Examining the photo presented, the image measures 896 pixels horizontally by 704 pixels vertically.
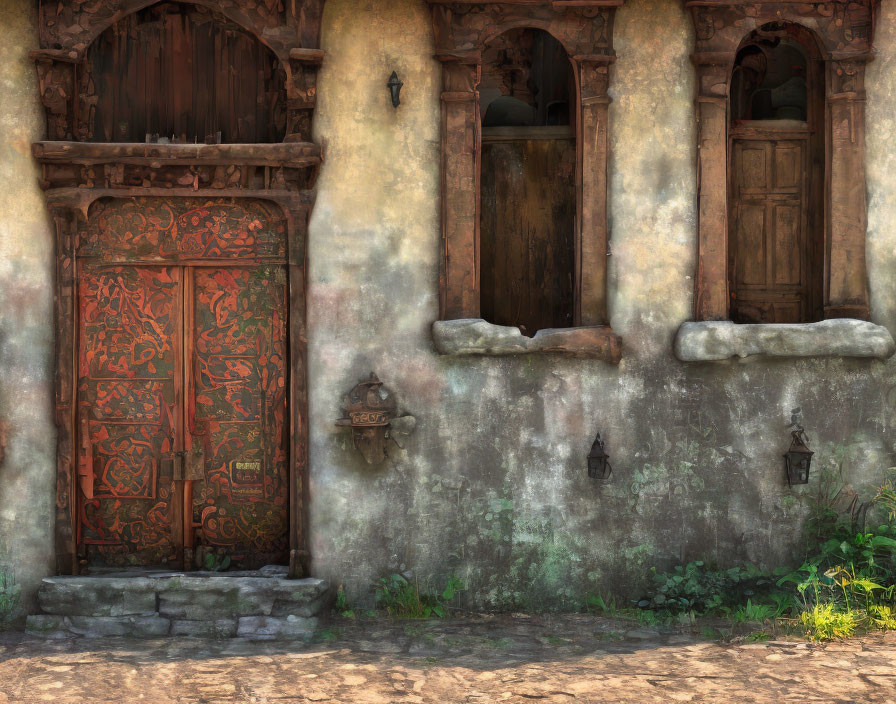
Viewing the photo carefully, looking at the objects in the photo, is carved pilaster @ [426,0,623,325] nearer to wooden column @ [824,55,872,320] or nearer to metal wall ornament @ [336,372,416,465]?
metal wall ornament @ [336,372,416,465]

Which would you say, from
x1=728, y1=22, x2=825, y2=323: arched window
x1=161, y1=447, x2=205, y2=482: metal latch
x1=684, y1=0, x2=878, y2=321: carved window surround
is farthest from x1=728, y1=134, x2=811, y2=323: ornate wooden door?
x1=161, y1=447, x2=205, y2=482: metal latch

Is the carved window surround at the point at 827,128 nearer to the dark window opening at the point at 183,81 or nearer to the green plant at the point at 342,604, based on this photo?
the dark window opening at the point at 183,81

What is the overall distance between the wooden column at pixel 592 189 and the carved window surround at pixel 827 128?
611 mm

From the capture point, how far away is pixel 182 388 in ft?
20.2

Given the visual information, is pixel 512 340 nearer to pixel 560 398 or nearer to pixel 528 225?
pixel 560 398

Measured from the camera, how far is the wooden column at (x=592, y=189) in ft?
20.0

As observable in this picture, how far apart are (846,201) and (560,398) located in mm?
2276

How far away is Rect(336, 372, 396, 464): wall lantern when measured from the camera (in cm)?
596

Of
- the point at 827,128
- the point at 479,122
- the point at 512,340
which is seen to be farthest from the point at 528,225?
the point at 827,128

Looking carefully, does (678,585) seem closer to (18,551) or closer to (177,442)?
(177,442)

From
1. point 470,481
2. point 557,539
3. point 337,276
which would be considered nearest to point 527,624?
point 557,539

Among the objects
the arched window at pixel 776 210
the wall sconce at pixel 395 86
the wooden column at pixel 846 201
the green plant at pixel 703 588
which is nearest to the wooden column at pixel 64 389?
the wall sconce at pixel 395 86

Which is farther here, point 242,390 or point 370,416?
point 242,390

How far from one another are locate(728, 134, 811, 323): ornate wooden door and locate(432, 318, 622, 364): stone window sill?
1130 mm
